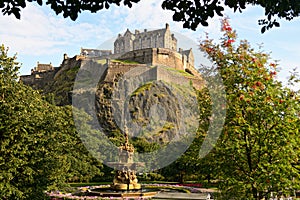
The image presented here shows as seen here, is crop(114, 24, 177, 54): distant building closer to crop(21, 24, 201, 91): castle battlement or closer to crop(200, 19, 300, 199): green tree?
crop(21, 24, 201, 91): castle battlement

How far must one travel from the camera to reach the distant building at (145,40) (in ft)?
255

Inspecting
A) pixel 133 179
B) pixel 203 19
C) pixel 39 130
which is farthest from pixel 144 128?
Result: pixel 203 19

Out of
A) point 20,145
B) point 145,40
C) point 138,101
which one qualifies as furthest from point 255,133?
point 145,40

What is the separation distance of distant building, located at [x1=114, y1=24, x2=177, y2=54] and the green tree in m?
70.3

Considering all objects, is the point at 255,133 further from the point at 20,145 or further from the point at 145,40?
the point at 145,40

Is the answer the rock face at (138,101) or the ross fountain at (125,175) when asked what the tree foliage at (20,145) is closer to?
the ross fountain at (125,175)

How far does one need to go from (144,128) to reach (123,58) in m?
20.0

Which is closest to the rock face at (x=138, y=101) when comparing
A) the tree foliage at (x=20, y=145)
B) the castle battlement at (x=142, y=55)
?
the castle battlement at (x=142, y=55)

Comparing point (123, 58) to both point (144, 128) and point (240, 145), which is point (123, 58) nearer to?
point (144, 128)

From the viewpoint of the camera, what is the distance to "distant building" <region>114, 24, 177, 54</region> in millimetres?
77619

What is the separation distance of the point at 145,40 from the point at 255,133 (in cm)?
7438

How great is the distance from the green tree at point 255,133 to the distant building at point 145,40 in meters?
70.3

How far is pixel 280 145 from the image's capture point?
6.73 m

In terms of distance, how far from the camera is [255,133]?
6.92 m
